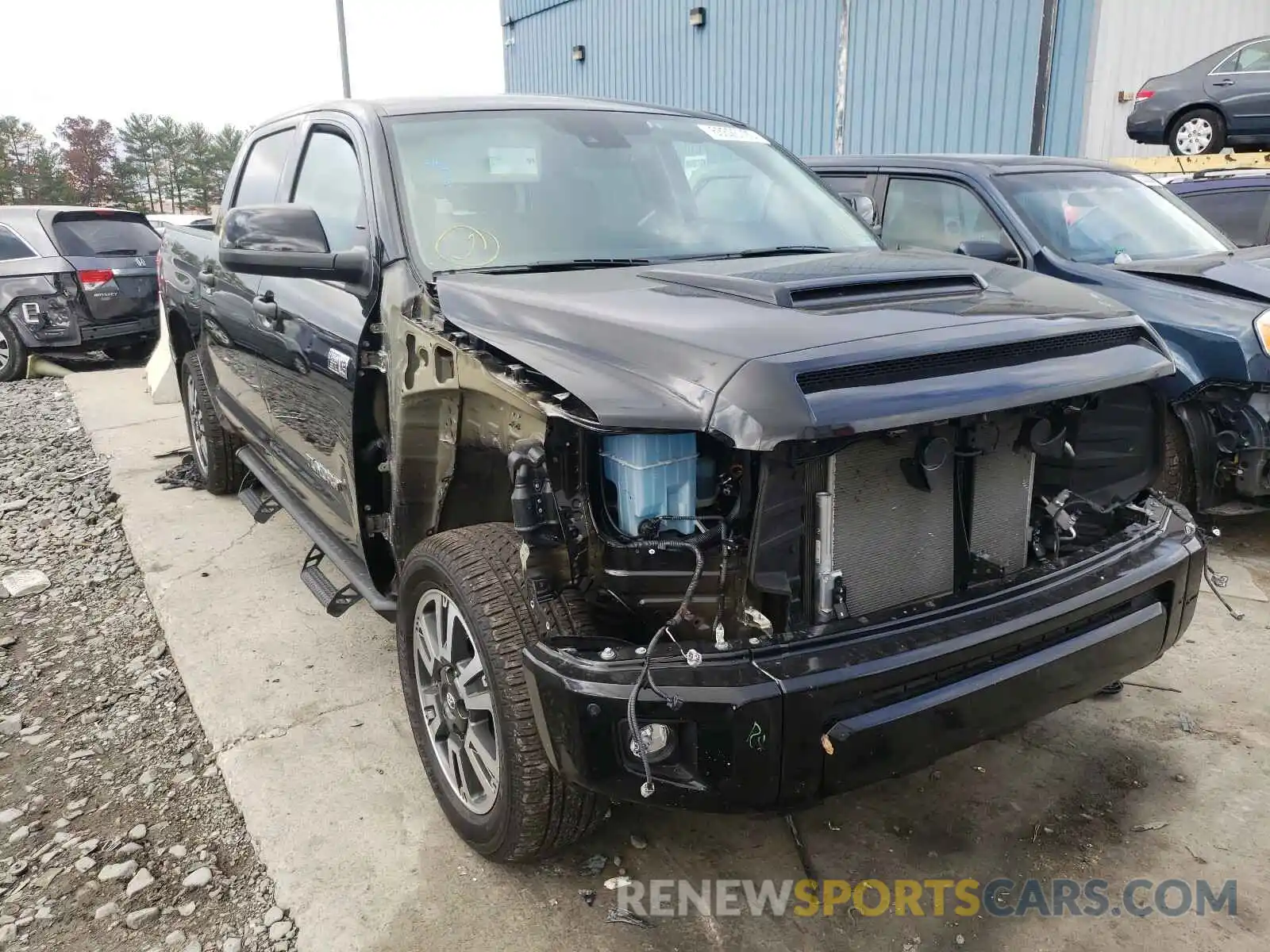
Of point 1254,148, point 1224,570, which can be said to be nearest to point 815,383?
point 1224,570

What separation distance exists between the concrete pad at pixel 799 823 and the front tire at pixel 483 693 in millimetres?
184

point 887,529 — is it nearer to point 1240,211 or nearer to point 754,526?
point 754,526

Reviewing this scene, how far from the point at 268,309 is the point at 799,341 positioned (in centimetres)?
237

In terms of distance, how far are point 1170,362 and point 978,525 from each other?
1.98ft

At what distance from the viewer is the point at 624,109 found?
3.40 meters

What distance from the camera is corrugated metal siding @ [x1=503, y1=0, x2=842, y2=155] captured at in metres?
14.1

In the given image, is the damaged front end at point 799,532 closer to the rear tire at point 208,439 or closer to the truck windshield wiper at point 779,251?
the truck windshield wiper at point 779,251

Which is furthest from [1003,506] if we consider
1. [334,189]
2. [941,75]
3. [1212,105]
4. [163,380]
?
[941,75]

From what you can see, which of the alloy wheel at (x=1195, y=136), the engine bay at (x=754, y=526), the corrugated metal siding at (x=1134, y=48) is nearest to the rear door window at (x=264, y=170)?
the engine bay at (x=754, y=526)

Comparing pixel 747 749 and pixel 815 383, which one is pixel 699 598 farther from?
pixel 815 383

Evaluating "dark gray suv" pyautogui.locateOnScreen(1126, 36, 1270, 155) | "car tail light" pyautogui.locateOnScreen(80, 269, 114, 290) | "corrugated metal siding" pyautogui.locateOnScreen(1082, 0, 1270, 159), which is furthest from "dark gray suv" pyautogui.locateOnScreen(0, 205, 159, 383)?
"corrugated metal siding" pyautogui.locateOnScreen(1082, 0, 1270, 159)

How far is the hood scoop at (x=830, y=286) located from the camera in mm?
2137

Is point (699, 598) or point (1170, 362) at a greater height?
point (1170, 362)

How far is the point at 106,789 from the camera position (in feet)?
9.16
